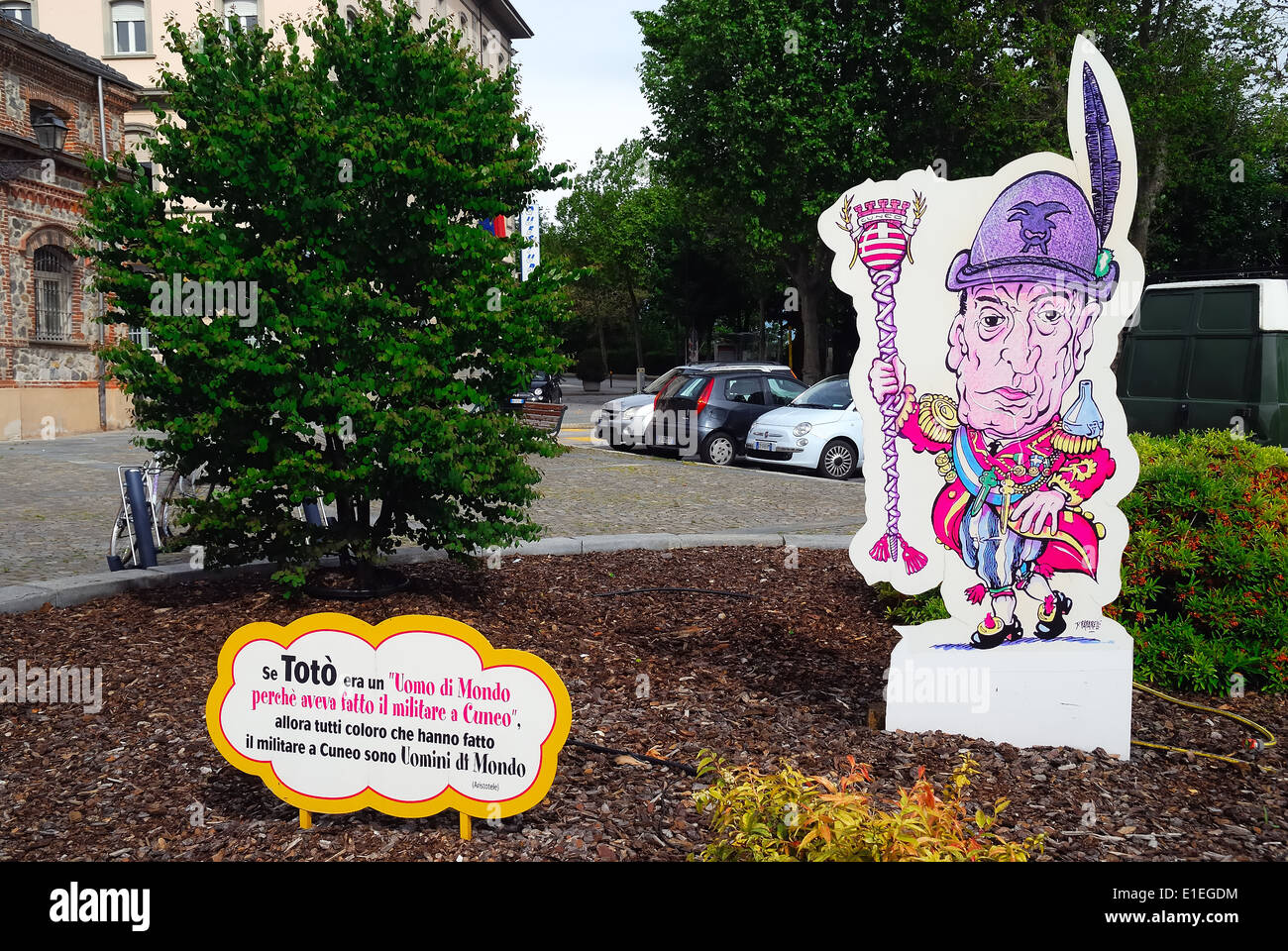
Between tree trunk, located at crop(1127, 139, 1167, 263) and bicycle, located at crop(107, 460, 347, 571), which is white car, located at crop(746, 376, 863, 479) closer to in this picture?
tree trunk, located at crop(1127, 139, 1167, 263)

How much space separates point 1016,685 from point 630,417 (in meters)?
15.6

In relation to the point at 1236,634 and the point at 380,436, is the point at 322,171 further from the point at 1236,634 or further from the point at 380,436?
the point at 1236,634

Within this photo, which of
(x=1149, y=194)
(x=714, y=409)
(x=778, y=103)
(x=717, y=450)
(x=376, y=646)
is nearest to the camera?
(x=376, y=646)

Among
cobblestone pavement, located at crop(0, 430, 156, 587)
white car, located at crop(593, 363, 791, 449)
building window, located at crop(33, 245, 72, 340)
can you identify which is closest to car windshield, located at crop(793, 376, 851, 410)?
white car, located at crop(593, 363, 791, 449)

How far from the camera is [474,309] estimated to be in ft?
18.4

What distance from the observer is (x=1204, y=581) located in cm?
508

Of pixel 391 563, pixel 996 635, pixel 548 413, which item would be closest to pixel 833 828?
pixel 996 635

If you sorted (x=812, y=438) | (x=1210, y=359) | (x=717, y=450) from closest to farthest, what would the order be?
1. (x=1210, y=359)
2. (x=812, y=438)
3. (x=717, y=450)

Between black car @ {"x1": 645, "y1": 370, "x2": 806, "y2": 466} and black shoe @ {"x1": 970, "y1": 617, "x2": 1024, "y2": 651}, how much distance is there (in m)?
13.6

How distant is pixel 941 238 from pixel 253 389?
141 inches

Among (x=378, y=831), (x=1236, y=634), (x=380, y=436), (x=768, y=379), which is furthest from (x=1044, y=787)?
(x=768, y=379)

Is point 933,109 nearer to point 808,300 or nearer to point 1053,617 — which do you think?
point 808,300

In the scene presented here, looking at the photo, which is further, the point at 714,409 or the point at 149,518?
the point at 714,409

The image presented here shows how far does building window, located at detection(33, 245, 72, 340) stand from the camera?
2131 centimetres
